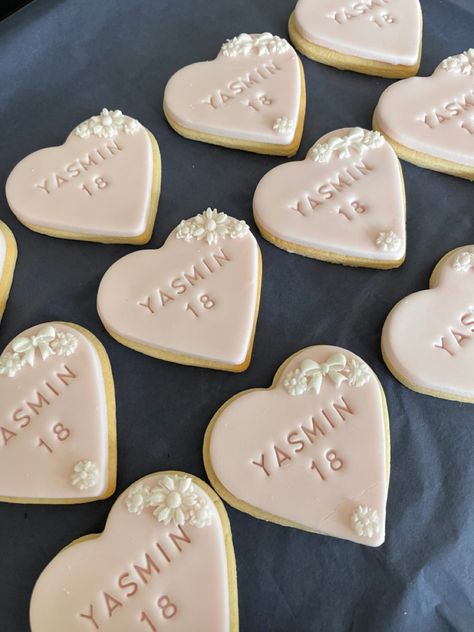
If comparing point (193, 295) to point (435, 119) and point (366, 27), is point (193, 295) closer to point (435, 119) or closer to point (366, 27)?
point (435, 119)

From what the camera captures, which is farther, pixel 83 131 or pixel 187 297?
pixel 83 131

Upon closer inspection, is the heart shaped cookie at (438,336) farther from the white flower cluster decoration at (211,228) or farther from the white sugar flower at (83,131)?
the white sugar flower at (83,131)

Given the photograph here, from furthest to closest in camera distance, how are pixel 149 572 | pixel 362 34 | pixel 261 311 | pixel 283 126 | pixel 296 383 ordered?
pixel 362 34 < pixel 283 126 < pixel 261 311 < pixel 296 383 < pixel 149 572

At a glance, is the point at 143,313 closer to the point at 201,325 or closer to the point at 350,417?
the point at 201,325

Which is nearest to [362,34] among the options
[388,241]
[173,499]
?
[388,241]

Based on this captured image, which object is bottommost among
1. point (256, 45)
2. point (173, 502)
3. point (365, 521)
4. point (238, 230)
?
point (365, 521)

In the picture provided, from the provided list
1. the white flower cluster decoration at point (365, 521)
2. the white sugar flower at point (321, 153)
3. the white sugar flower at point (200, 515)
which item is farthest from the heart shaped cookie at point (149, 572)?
the white sugar flower at point (321, 153)

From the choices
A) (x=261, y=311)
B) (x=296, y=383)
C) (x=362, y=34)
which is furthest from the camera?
(x=362, y=34)
